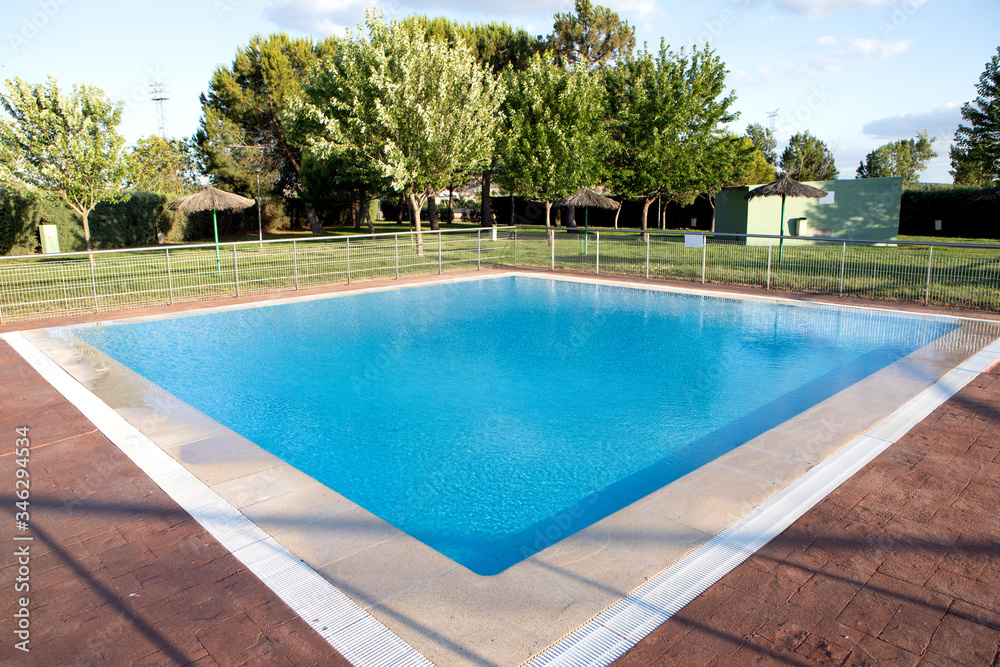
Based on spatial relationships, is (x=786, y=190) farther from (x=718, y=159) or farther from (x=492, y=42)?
(x=492, y=42)

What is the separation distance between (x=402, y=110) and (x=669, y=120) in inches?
411

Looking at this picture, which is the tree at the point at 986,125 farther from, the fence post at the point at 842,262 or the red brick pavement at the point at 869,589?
the red brick pavement at the point at 869,589

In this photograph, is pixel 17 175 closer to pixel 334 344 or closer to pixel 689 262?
pixel 334 344

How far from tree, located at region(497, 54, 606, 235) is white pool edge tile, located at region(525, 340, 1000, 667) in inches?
738

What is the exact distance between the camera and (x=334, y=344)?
34.4 ft

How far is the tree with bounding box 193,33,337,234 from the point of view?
31516 mm

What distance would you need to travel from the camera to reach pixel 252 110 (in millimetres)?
32531

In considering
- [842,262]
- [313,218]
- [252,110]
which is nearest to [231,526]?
[842,262]

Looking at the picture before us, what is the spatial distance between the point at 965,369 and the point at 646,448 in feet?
14.5

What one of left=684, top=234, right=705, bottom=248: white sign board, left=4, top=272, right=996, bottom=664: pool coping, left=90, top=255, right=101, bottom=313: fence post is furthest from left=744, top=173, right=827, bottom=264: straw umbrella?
left=90, top=255, right=101, bottom=313: fence post

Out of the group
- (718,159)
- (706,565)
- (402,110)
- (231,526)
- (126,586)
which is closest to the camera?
(126,586)

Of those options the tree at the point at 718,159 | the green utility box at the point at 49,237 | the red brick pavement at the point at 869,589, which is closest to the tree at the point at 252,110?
the green utility box at the point at 49,237

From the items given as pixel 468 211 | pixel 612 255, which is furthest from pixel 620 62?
pixel 468 211

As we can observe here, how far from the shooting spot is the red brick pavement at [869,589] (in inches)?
115
